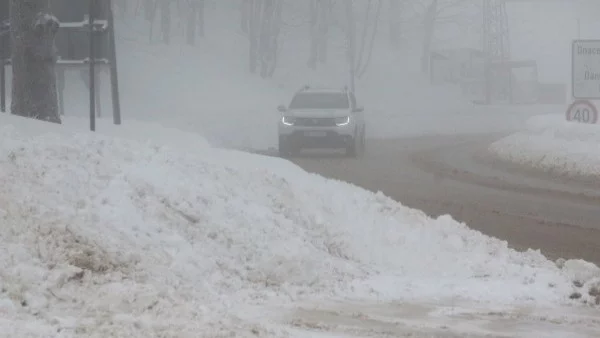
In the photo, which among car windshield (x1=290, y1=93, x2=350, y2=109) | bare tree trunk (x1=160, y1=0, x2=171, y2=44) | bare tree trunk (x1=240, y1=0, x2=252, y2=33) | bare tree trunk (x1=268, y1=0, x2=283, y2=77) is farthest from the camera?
bare tree trunk (x1=240, y1=0, x2=252, y2=33)

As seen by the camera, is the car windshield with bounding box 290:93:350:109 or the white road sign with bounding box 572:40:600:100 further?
the car windshield with bounding box 290:93:350:109

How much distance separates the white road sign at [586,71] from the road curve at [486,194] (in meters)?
2.66

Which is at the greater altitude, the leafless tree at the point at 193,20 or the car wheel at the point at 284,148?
the leafless tree at the point at 193,20

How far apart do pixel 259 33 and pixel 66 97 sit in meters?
19.5

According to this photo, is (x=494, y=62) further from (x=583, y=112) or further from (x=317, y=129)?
(x=583, y=112)

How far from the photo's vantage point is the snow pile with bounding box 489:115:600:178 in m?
24.7

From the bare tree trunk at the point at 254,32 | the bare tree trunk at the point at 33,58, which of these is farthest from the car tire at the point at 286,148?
the bare tree trunk at the point at 254,32

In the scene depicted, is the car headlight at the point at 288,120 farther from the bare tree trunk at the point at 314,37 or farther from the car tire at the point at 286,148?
the bare tree trunk at the point at 314,37

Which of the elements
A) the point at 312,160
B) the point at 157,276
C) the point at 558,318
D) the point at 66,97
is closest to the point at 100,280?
the point at 157,276

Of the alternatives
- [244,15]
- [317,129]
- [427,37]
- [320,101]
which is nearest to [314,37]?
[244,15]

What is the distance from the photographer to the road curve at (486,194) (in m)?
14.4

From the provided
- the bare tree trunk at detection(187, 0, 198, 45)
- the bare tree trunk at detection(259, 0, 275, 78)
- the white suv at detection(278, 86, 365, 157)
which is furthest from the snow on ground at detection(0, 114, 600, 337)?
the bare tree trunk at detection(187, 0, 198, 45)

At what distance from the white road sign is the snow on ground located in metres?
14.9

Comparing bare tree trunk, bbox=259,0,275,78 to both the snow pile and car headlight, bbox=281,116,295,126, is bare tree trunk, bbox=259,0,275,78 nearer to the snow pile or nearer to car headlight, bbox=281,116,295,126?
the snow pile
